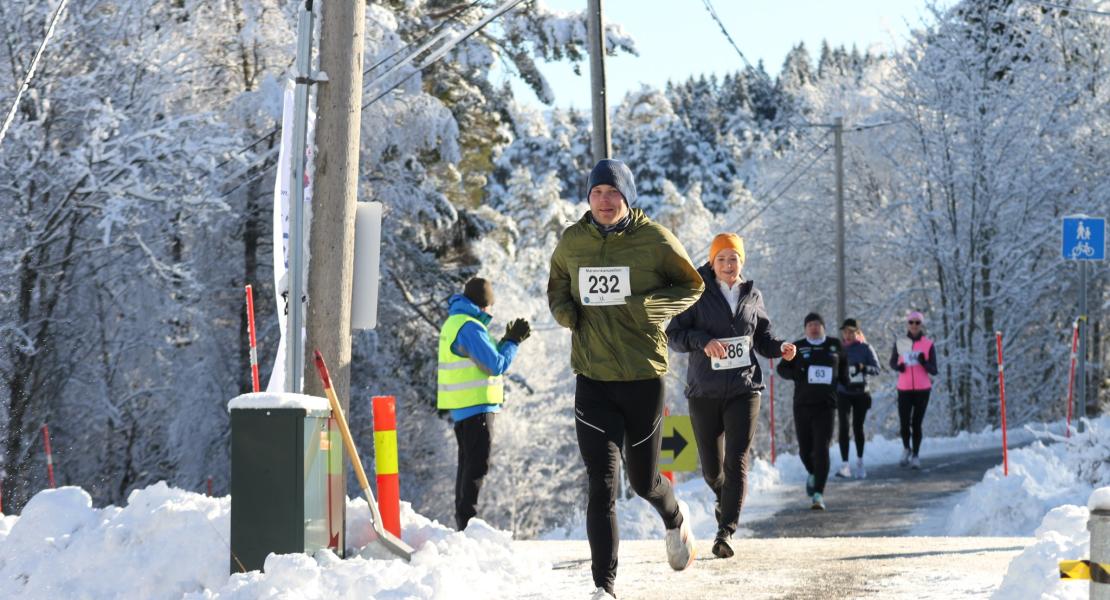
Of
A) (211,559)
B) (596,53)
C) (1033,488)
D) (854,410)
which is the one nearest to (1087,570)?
(211,559)

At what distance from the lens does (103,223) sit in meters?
17.6

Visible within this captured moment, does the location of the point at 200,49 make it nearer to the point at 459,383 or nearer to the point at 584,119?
the point at 459,383

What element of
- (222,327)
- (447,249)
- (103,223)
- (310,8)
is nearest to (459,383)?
(310,8)

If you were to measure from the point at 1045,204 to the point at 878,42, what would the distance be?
6125mm

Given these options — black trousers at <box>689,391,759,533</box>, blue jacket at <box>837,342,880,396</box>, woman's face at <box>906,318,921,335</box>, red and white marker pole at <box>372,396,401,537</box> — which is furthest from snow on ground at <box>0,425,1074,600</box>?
woman's face at <box>906,318,921,335</box>

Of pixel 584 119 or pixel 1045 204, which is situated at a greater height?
pixel 584 119

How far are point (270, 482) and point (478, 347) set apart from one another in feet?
10.0

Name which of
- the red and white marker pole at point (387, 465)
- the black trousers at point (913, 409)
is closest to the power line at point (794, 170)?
the black trousers at point (913, 409)

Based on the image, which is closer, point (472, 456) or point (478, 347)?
point (478, 347)

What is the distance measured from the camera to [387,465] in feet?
25.1

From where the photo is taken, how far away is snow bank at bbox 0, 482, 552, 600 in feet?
20.3

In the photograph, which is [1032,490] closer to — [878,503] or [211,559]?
[878,503]

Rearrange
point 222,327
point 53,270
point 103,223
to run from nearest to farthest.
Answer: point 103,223 < point 53,270 < point 222,327

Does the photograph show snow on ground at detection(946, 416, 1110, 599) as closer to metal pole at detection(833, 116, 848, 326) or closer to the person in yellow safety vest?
the person in yellow safety vest
